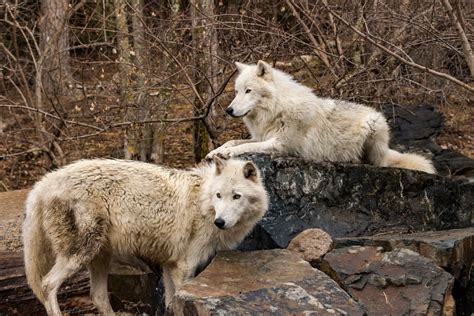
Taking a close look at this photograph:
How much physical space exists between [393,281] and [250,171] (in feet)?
5.32

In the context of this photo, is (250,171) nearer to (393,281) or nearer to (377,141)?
(393,281)

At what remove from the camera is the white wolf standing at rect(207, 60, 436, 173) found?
887 cm

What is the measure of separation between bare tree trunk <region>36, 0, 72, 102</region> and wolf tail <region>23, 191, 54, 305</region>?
447 cm

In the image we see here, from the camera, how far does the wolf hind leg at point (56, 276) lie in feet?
22.7

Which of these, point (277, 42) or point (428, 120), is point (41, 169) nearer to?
point (277, 42)

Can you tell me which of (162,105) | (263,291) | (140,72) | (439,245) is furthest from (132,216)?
(140,72)

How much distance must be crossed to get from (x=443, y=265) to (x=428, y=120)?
606 centimetres

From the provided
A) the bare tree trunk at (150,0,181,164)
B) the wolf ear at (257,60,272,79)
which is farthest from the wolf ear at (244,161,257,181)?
the bare tree trunk at (150,0,181,164)

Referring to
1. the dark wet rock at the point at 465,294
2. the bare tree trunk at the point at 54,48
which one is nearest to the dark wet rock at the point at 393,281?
the dark wet rock at the point at 465,294

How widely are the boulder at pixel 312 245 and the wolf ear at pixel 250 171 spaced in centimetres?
74

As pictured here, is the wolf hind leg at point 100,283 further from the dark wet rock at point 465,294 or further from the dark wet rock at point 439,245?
the dark wet rock at point 465,294

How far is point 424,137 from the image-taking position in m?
12.5

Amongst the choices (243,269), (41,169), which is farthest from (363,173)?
(41,169)

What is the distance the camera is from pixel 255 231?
7969 mm
